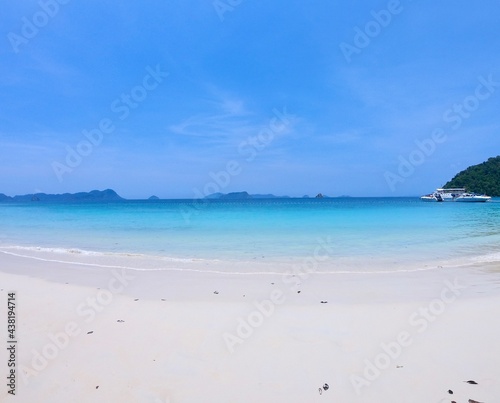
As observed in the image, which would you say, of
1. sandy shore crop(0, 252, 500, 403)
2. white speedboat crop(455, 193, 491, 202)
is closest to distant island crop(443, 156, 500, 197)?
white speedboat crop(455, 193, 491, 202)

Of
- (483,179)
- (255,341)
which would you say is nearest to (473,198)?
(483,179)

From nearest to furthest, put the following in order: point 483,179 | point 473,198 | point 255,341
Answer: point 255,341 → point 473,198 → point 483,179

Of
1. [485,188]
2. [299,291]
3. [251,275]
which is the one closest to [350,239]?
[251,275]

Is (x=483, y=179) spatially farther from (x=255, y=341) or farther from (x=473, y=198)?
(x=255, y=341)

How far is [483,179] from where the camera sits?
107 m

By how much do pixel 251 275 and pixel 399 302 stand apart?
4.04 m

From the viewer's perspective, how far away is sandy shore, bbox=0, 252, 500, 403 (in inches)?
144

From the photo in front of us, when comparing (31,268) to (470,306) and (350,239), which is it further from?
(350,239)

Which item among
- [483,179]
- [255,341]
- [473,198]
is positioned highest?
[483,179]

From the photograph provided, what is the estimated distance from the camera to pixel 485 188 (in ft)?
342

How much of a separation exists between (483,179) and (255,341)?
128m

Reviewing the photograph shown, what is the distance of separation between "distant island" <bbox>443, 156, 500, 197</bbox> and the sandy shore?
118412 millimetres

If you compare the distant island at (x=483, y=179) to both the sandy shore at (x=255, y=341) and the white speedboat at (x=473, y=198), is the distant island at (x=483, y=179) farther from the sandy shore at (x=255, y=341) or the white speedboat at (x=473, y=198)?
the sandy shore at (x=255, y=341)

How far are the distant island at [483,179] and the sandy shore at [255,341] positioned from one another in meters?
118
